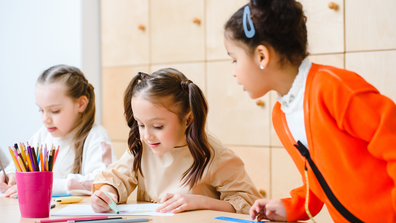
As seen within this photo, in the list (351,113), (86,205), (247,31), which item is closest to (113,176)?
(86,205)

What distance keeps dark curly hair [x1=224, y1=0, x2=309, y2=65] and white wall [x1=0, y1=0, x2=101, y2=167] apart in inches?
78.8

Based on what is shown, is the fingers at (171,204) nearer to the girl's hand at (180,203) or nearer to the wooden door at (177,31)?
the girl's hand at (180,203)

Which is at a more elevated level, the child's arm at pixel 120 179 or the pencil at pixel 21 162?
the pencil at pixel 21 162

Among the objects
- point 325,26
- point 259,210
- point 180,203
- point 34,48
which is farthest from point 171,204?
point 34,48

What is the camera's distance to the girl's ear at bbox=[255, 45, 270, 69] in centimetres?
80

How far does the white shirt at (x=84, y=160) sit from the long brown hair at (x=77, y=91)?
2 centimetres

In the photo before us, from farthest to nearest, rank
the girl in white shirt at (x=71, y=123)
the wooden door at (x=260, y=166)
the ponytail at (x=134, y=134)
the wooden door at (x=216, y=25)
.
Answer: the wooden door at (x=216, y=25)
the wooden door at (x=260, y=166)
the girl in white shirt at (x=71, y=123)
the ponytail at (x=134, y=134)

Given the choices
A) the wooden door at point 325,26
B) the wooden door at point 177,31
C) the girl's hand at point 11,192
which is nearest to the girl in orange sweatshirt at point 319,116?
the girl's hand at point 11,192

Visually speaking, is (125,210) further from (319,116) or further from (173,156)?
(319,116)

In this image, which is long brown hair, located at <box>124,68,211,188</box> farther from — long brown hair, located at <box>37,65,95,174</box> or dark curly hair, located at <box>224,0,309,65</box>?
long brown hair, located at <box>37,65,95,174</box>

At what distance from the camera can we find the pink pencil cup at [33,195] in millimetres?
876

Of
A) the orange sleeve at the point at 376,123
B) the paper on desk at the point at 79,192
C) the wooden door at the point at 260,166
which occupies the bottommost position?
the wooden door at the point at 260,166

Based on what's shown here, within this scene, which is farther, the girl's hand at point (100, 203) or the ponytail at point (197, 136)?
the ponytail at point (197, 136)

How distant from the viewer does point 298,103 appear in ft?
2.66
